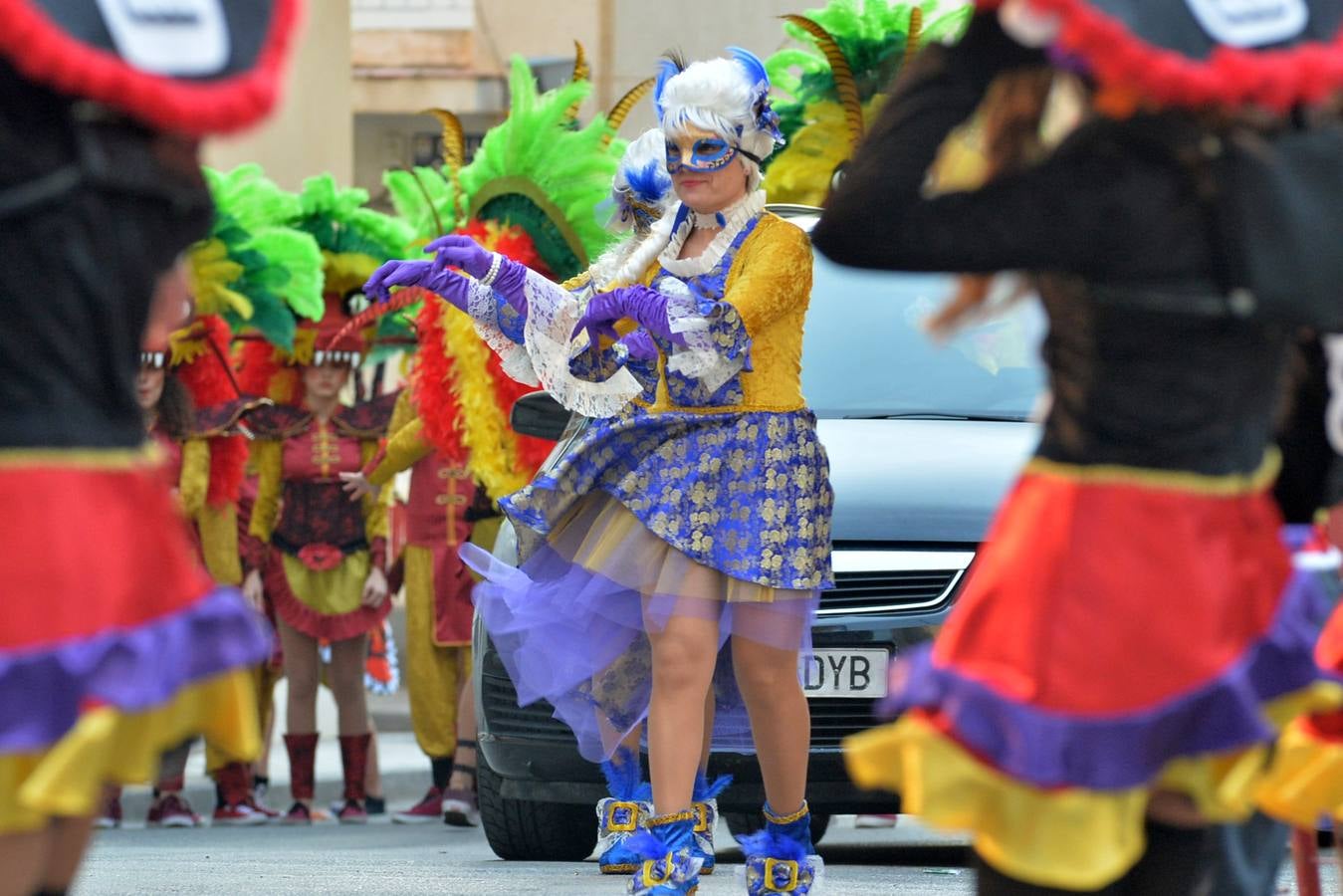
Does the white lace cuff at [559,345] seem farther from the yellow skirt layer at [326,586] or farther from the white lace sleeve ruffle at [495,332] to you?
the yellow skirt layer at [326,586]

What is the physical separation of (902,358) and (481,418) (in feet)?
7.94

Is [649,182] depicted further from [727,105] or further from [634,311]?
[634,311]

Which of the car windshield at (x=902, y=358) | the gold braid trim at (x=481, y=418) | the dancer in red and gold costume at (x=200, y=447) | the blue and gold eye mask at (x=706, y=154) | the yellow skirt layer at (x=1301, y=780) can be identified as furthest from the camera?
the dancer in red and gold costume at (x=200, y=447)

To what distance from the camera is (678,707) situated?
5.89 meters

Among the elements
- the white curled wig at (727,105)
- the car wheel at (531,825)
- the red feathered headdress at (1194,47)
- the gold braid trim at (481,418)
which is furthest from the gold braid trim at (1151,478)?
the gold braid trim at (481,418)

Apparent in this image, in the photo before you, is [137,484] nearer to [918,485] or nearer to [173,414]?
[918,485]

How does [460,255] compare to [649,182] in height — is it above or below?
below

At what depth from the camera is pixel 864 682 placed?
6.81 metres

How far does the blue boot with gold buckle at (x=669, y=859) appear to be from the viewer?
5871mm

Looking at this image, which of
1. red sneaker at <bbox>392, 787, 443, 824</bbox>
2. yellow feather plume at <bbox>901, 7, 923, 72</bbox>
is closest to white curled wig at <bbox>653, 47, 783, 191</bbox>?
yellow feather plume at <bbox>901, 7, 923, 72</bbox>

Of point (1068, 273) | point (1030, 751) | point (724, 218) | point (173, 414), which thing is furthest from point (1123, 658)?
point (173, 414)

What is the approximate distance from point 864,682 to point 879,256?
349 centimetres

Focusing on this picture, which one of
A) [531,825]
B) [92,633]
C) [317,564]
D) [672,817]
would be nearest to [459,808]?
[317,564]

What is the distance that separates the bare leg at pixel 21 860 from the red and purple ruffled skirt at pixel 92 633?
0.03m
